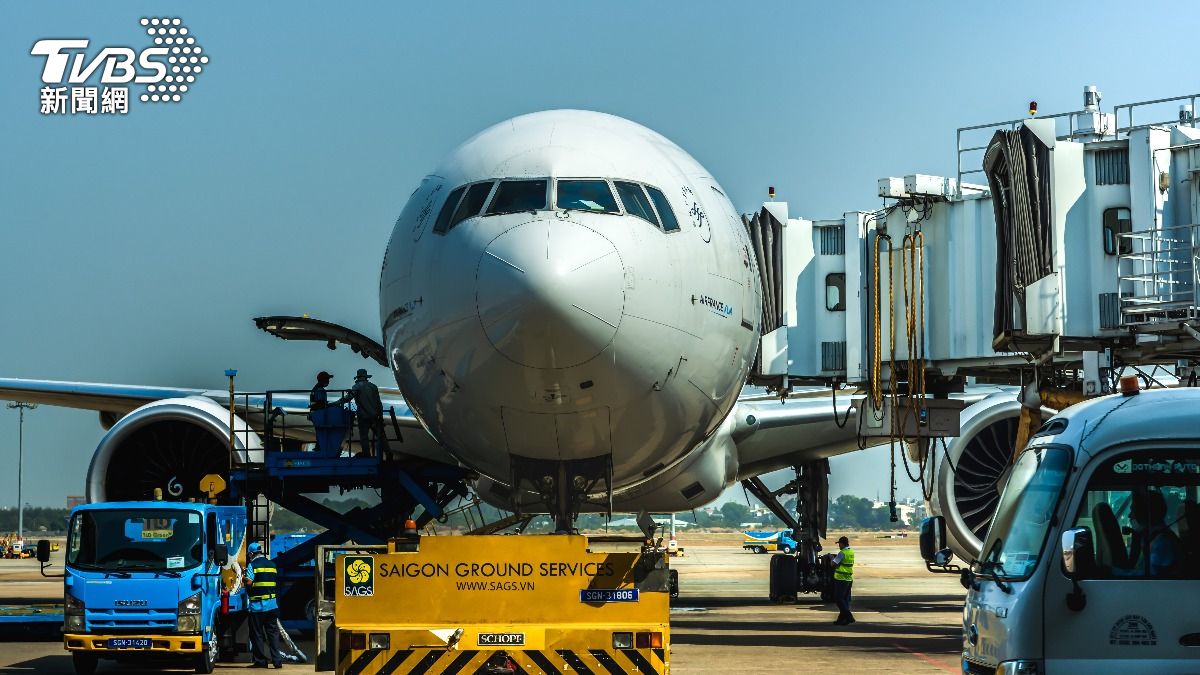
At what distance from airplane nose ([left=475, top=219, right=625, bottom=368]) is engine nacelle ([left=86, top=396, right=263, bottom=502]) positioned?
7.96 meters

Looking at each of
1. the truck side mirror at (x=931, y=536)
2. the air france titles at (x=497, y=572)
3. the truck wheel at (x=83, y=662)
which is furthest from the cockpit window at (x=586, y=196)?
the truck wheel at (x=83, y=662)

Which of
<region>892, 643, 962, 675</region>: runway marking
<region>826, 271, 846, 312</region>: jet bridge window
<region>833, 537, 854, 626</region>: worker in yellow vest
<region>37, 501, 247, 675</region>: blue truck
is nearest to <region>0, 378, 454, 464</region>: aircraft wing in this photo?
<region>37, 501, 247, 675</region>: blue truck

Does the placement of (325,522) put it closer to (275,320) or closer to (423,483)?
(423,483)

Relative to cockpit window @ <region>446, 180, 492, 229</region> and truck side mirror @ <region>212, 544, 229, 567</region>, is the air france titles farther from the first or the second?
truck side mirror @ <region>212, 544, 229, 567</region>

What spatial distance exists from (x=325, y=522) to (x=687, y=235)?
21.0 feet

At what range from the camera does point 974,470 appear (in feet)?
55.3

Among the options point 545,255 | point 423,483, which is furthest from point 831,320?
point 545,255

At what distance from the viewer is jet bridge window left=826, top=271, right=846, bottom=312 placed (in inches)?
633

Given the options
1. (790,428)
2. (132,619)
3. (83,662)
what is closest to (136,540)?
(132,619)

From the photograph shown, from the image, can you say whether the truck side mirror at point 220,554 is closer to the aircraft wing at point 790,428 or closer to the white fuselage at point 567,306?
the white fuselage at point 567,306

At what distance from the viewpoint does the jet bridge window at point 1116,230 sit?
43.0 feet

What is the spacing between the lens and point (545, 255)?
982cm

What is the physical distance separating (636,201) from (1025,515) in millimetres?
4016

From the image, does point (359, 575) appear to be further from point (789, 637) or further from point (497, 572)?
point (789, 637)
